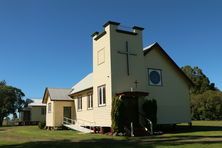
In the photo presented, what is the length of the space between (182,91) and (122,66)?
7686 mm

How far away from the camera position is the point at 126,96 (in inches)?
975

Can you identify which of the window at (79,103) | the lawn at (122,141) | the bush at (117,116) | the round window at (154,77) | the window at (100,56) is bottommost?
the lawn at (122,141)

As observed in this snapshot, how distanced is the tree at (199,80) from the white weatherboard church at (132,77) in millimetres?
51560

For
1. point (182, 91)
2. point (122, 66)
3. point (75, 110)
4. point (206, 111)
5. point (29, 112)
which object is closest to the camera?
point (122, 66)

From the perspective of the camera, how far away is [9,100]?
63188mm

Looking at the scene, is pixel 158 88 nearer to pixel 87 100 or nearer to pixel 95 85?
pixel 95 85

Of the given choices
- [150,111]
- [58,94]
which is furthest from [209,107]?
[150,111]

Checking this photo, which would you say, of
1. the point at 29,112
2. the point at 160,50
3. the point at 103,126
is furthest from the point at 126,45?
the point at 29,112

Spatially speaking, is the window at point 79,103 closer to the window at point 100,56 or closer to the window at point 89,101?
the window at point 89,101

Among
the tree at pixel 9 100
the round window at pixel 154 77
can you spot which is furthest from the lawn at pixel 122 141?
the tree at pixel 9 100

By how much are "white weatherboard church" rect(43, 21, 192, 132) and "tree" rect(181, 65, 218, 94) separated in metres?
51.6

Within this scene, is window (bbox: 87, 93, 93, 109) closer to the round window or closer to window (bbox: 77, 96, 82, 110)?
window (bbox: 77, 96, 82, 110)

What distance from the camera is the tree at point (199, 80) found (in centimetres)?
7966

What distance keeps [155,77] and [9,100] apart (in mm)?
43124
